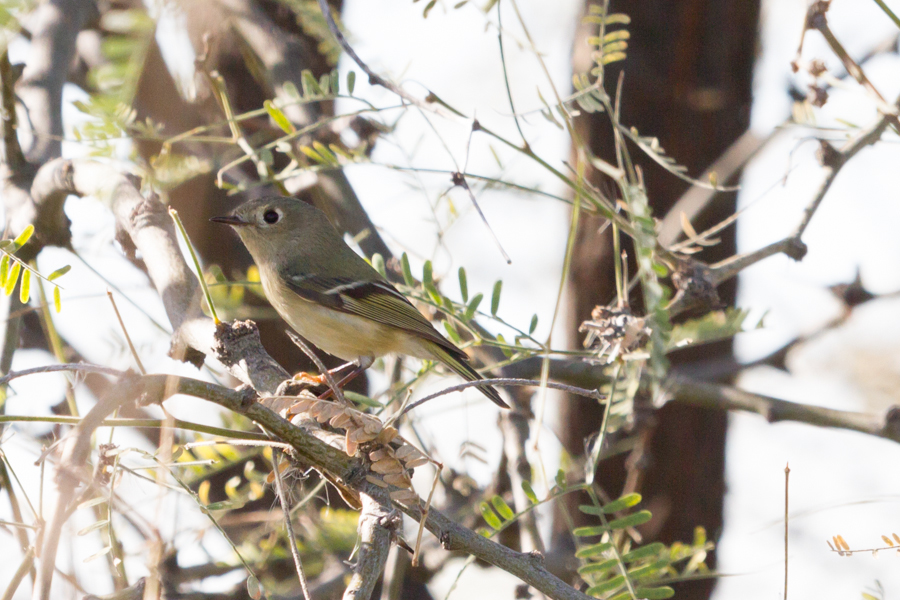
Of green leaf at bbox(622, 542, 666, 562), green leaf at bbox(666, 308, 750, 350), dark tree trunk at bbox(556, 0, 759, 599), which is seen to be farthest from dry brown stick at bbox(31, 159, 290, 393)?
dark tree trunk at bbox(556, 0, 759, 599)

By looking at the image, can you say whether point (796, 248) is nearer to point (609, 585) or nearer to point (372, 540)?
point (609, 585)

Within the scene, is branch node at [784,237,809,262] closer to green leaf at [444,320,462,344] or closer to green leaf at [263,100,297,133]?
green leaf at [444,320,462,344]

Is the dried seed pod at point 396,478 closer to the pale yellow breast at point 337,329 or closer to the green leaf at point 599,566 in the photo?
the green leaf at point 599,566

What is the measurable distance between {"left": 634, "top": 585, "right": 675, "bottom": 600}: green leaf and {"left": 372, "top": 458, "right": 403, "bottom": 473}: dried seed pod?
2.24ft

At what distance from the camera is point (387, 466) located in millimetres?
1165

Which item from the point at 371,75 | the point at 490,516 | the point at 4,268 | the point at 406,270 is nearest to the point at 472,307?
the point at 406,270

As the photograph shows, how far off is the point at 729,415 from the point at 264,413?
131 inches

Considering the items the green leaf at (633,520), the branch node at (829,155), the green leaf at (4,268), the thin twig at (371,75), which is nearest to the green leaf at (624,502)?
the green leaf at (633,520)

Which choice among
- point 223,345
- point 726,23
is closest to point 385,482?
point 223,345

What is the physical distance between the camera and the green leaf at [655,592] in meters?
1.58

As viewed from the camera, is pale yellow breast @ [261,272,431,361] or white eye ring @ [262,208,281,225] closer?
pale yellow breast @ [261,272,431,361]

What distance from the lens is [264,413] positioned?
101cm

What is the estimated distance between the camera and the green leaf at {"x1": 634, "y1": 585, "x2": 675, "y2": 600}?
1.58 meters

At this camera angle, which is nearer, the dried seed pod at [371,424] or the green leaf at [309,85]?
the dried seed pod at [371,424]
